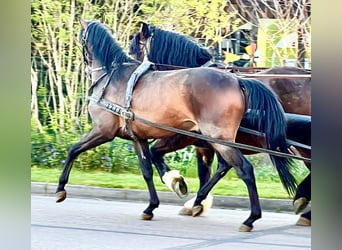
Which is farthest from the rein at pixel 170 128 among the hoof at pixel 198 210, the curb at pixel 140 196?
the hoof at pixel 198 210

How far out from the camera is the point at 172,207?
13.1ft

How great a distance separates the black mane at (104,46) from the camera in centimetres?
408

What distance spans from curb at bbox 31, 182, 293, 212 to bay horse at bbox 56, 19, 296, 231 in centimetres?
4

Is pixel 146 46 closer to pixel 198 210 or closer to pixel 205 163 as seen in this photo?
pixel 205 163

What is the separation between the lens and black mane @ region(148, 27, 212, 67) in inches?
154

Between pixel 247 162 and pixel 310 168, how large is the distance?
0.35 metres

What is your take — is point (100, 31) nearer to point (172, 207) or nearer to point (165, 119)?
point (165, 119)

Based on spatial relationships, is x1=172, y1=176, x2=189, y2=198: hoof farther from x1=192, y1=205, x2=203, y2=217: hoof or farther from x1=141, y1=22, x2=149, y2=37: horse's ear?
x1=141, y1=22, x2=149, y2=37: horse's ear

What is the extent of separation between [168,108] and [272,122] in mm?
606

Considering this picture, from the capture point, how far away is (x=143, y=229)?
4035 mm

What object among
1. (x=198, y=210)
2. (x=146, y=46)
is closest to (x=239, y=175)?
(x=198, y=210)

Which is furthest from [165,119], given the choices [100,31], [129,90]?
[100,31]

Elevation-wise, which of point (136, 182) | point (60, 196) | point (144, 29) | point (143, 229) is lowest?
point (143, 229)

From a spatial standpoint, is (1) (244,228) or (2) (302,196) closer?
(2) (302,196)
